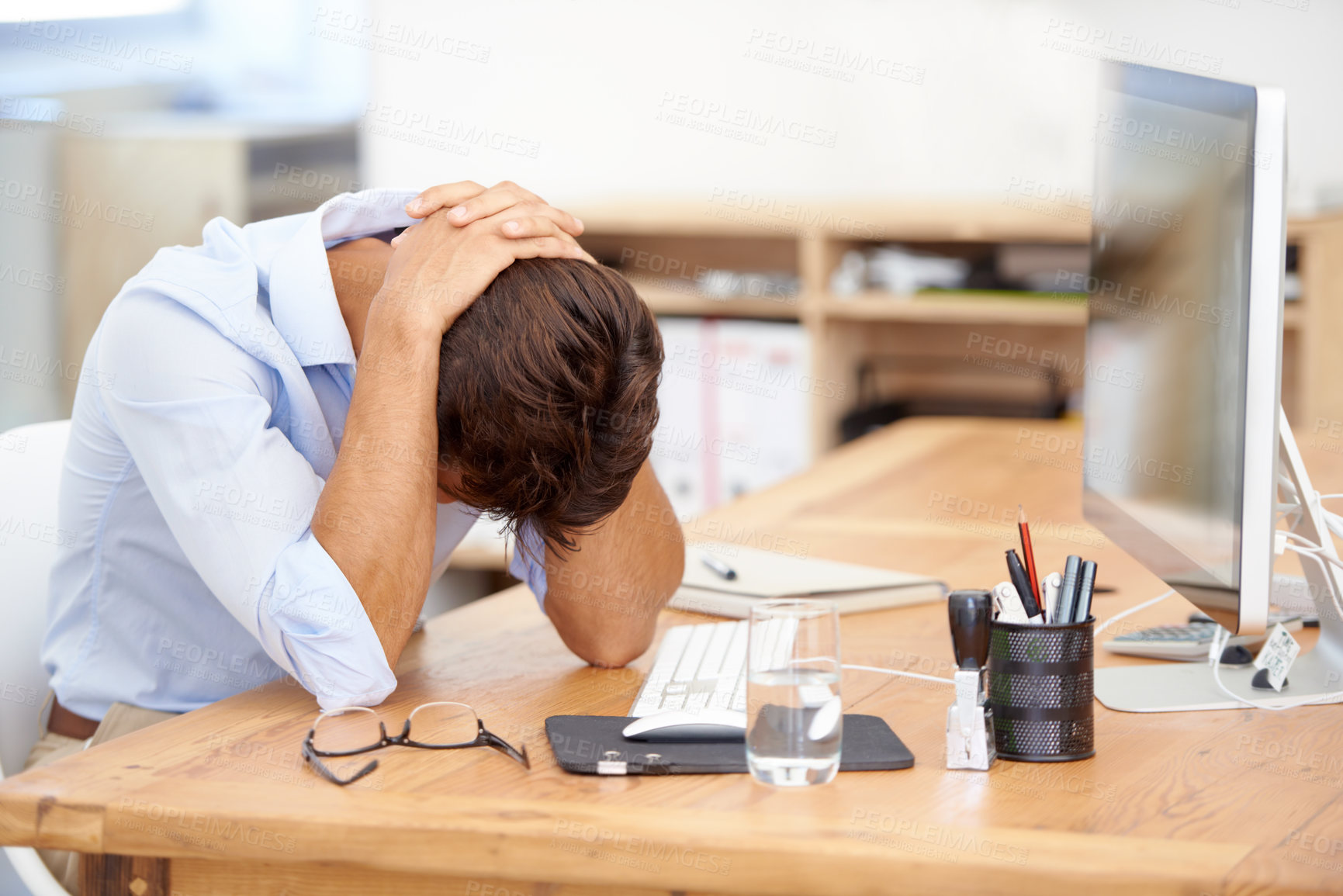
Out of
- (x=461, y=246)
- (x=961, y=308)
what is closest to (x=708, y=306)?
(x=961, y=308)

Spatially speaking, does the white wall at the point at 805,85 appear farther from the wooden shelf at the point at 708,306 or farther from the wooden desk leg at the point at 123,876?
the wooden desk leg at the point at 123,876

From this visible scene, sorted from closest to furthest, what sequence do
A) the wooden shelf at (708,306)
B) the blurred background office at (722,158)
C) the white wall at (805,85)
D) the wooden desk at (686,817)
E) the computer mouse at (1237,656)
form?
1. the wooden desk at (686,817)
2. the computer mouse at (1237,656)
3. the blurred background office at (722,158)
4. the white wall at (805,85)
5. the wooden shelf at (708,306)

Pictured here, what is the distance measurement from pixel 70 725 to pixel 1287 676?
1119 mm

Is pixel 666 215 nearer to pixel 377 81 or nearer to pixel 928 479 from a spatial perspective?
pixel 377 81

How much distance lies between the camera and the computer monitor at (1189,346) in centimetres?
83

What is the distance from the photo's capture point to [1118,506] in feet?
3.70

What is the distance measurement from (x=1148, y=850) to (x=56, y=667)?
974 millimetres

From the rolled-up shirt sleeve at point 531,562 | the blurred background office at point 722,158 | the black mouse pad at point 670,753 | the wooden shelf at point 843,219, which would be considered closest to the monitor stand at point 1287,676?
the black mouse pad at point 670,753

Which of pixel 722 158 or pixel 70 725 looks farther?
pixel 722 158

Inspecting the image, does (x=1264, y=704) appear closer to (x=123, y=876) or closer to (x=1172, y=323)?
(x=1172, y=323)

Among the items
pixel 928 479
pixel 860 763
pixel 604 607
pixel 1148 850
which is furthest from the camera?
pixel 928 479

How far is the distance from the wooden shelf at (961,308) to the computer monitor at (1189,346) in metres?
1.85

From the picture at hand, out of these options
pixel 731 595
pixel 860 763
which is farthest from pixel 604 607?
pixel 860 763

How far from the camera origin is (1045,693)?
84cm
